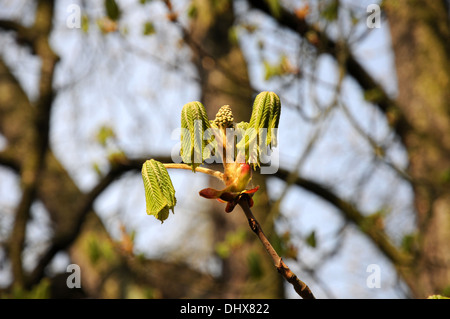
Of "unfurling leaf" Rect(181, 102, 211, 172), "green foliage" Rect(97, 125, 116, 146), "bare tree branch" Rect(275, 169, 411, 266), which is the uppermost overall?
"unfurling leaf" Rect(181, 102, 211, 172)

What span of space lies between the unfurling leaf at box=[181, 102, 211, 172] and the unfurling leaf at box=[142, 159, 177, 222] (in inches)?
1.5

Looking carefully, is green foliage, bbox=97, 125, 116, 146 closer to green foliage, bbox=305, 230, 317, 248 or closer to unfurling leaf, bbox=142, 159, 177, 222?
green foliage, bbox=305, 230, 317, 248

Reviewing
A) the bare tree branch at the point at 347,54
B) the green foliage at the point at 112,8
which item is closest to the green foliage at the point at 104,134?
the green foliage at the point at 112,8

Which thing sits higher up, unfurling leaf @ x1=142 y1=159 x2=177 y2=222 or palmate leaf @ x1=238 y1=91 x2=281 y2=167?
palmate leaf @ x1=238 y1=91 x2=281 y2=167

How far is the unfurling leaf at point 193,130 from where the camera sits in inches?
20.4

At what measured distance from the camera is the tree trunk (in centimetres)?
209

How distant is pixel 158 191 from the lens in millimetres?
528

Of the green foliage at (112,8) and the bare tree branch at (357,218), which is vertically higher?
the green foliage at (112,8)

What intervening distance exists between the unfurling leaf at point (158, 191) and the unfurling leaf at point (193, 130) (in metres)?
0.04

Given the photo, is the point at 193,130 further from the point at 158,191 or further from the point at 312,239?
the point at 312,239

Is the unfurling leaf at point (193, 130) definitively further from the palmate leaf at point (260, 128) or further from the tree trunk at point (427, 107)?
the tree trunk at point (427, 107)

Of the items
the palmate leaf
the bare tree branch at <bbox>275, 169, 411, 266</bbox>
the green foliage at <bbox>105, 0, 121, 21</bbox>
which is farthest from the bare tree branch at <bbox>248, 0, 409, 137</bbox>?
Result: the palmate leaf

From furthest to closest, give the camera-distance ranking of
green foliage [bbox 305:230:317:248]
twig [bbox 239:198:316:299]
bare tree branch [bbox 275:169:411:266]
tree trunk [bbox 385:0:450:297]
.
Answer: tree trunk [bbox 385:0:450:297] < bare tree branch [bbox 275:169:411:266] < green foliage [bbox 305:230:317:248] < twig [bbox 239:198:316:299]
